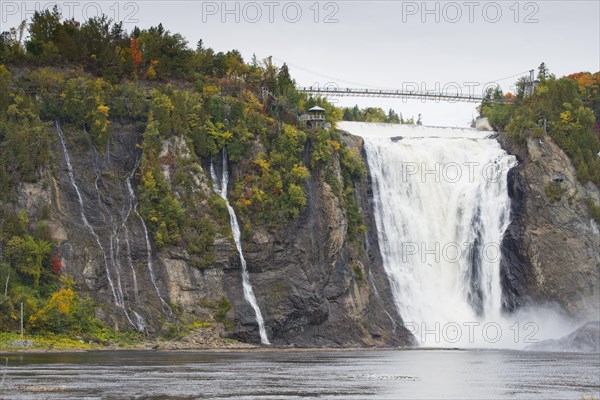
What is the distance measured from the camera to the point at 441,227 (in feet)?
503

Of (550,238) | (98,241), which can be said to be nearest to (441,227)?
(550,238)

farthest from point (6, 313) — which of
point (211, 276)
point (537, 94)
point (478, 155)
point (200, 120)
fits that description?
point (537, 94)

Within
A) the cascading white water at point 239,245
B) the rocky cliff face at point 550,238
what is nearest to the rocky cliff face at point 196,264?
the cascading white water at point 239,245

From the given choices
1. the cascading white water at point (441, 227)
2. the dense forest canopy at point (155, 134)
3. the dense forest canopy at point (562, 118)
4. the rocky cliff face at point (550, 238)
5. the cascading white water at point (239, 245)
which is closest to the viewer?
the dense forest canopy at point (155, 134)

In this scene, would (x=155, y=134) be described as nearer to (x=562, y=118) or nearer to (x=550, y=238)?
(x=550, y=238)

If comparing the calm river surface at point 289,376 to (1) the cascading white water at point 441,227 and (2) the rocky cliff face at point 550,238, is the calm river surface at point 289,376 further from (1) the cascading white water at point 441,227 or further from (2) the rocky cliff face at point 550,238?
(2) the rocky cliff face at point 550,238

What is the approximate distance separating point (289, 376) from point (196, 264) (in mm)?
45626

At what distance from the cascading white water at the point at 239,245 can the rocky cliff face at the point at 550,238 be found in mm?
33851

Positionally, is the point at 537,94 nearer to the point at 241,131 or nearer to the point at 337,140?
the point at 337,140

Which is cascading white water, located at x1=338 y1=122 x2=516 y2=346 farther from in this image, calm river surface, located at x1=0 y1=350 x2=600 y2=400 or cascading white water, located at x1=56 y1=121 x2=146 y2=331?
cascading white water, located at x1=56 y1=121 x2=146 y2=331

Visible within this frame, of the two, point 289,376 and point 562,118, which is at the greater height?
point 562,118

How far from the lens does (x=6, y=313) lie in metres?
112

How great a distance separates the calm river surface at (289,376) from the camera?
7319 cm

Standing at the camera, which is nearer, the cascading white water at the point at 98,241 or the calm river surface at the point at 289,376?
the calm river surface at the point at 289,376
